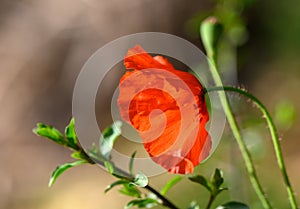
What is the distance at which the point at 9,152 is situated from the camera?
5004 millimetres

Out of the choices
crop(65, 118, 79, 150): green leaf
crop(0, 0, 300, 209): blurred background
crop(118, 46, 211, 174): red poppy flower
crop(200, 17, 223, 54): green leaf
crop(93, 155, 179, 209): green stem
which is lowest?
crop(93, 155, 179, 209): green stem

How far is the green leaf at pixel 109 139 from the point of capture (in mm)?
1074

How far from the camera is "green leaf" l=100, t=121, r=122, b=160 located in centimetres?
107

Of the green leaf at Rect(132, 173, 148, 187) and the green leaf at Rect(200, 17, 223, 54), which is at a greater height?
the green leaf at Rect(200, 17, 223, 54)

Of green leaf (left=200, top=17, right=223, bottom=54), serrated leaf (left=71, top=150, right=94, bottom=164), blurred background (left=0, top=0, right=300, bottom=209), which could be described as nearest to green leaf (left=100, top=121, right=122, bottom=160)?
serrated leaf (left=71, top=150, right=94, bottom=164)

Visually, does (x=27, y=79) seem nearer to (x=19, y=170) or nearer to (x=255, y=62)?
(x=19, y=170)

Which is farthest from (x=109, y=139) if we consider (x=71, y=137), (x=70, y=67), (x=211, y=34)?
(x=70, y=67)

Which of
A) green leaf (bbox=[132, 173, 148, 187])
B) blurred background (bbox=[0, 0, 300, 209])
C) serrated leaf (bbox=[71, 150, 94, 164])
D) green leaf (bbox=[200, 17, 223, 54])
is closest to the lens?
green leaf (bbox=[132, 173, 148, 187])

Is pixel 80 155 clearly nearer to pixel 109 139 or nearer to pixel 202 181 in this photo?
pixel 109 139

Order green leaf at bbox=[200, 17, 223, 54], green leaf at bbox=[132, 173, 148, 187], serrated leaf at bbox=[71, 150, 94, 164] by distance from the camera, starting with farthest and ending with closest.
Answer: green leaf at bbox=[200, 17, 223, 54] → serrated leaf at bbox=[71, 150, 94, 164] → green leaf at bbox=[132, 173, 148, 187]

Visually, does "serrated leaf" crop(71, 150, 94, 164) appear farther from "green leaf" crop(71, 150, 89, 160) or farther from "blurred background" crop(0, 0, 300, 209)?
"blurred background" crop(0, 0, 300, 209)

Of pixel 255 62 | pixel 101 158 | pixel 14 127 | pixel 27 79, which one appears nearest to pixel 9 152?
pixel 14 127

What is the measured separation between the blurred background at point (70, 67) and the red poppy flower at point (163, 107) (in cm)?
261

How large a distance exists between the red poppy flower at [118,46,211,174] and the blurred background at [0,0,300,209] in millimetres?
2615
